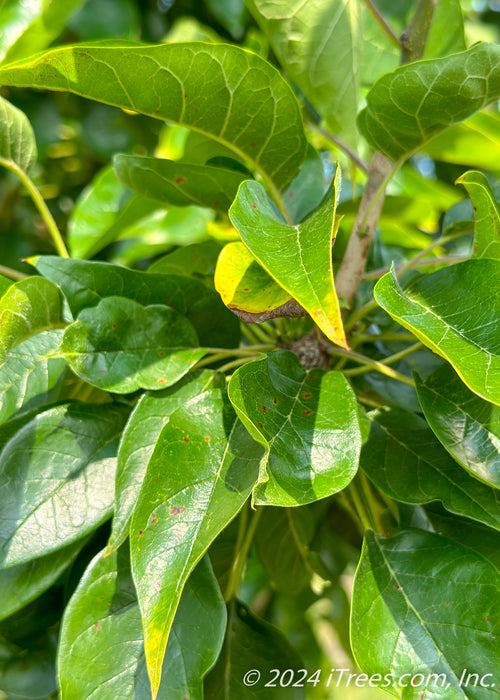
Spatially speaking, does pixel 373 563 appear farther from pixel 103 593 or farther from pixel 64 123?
pixel 64 123

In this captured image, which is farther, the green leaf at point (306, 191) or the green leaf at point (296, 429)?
the green leaf at point (306, 191)

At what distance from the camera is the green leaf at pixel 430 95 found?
1.60 feet

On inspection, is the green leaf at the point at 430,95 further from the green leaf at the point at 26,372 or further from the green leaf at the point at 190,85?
the green leaf at the point at 26,372

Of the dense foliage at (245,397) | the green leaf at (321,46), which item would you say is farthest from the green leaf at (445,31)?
the green leaf at (321,46)

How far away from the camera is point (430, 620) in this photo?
459 mm

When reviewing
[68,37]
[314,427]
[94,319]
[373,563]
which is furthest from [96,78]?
[68,37]

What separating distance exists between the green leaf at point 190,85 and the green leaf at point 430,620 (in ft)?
1.24

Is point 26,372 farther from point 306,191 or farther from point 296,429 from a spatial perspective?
point 306,191

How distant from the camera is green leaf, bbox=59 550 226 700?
1.50 ft

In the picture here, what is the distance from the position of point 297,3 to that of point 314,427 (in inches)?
17.9

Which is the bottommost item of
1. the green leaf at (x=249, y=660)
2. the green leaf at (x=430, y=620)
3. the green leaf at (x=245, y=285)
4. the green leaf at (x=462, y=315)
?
the green leaf at (x=249, y=660)

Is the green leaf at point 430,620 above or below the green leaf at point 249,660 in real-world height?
above

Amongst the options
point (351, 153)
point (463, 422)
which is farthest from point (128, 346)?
point (351, 153)

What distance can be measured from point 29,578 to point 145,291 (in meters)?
0.26
